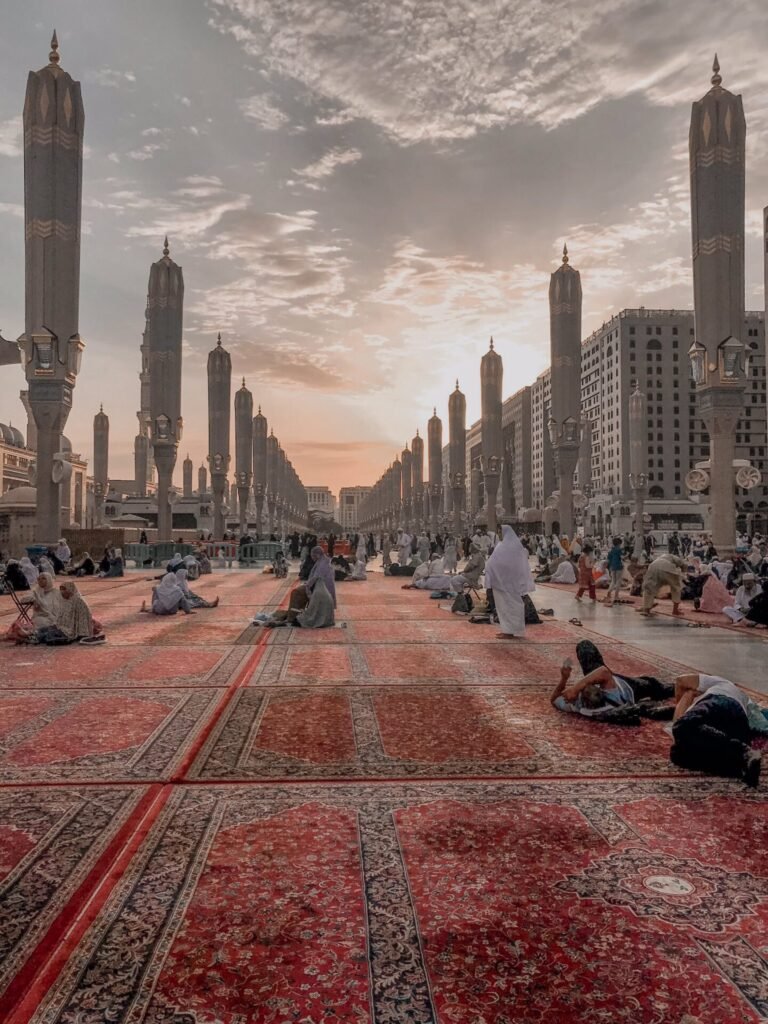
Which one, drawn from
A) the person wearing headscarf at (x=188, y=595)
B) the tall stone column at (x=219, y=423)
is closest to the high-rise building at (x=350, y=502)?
the tall stone column at (x=219, y=423)

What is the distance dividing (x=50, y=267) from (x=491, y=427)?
21729mm

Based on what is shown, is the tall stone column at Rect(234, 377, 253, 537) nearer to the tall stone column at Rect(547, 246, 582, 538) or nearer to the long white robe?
the tall stone column at Rect(547, 246, 582, 538)

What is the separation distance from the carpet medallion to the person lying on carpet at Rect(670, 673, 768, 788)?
33 cm

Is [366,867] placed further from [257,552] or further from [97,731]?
[257,552]

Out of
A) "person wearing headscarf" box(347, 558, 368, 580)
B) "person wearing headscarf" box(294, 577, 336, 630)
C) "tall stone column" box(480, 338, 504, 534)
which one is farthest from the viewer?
"tall stone column" box(480, 338, 504, 534)

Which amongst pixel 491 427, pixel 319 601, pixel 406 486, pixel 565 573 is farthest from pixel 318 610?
pixel 406 486

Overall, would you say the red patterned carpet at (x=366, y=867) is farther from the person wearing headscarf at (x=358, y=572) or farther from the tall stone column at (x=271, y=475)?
the tall stone column at (x=271, y=475)

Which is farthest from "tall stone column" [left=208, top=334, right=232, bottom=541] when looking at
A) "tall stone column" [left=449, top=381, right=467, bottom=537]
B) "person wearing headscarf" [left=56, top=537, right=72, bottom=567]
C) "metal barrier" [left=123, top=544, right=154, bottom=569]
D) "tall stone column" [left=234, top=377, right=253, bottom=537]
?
"person wearing headscarf" [left=56, top=537, right=72, bottom=567]

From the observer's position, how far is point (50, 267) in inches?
706

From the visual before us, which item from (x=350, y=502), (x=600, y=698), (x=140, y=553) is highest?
(x=350, y=502)

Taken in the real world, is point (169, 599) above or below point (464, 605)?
above

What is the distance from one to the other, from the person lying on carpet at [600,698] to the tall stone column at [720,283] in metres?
13.9

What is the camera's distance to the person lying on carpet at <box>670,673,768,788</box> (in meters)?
3.41

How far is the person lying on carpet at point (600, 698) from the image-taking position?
4520 millimetres
